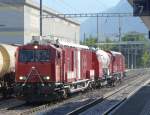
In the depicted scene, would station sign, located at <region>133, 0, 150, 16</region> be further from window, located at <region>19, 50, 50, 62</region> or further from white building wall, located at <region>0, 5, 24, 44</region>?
white building wall, located at <region>0, 5, 24, 44</region>

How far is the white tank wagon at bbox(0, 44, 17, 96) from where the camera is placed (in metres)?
27.9

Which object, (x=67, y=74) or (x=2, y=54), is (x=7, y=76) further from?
(x=67, y=74)

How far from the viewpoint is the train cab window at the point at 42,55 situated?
25.8 meters

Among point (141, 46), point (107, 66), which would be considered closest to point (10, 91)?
point (107, 66)

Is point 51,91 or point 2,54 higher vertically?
point 2,54

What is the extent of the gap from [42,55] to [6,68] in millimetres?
3273

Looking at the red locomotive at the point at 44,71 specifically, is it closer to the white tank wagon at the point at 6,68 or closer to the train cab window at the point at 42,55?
the train cab window at the point at 42,55

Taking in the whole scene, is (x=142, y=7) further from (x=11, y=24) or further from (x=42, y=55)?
(x=11, y=24)

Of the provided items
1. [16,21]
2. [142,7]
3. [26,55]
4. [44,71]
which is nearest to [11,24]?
[16,21]

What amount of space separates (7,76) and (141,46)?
417ft

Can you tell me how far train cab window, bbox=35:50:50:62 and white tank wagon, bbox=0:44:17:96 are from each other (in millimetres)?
2514

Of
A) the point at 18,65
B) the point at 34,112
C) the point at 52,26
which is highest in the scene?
the point at 52,26

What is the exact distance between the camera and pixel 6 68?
2833 cm

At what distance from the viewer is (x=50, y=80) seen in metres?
25.3
